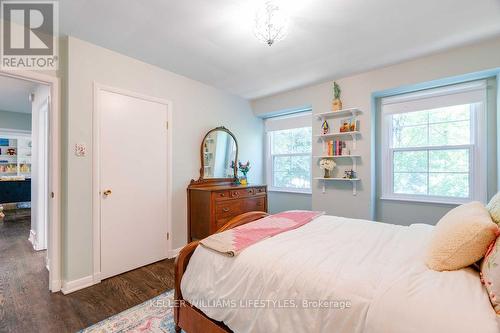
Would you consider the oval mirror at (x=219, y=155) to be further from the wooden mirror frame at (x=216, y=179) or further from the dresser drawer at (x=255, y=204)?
the dresser drawer at (x=255, y=204)

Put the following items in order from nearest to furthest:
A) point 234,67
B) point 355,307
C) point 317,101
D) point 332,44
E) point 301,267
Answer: point 355,307, point 301,267, point 332,44, point 234,67, point 317,101

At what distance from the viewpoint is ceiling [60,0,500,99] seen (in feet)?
5.84

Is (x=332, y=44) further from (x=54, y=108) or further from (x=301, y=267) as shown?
(x=54, y=108)

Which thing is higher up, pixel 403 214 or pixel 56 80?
pixel 56 80

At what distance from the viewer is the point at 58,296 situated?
2.08m

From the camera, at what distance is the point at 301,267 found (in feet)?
3.74

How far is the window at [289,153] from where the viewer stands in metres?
3.97

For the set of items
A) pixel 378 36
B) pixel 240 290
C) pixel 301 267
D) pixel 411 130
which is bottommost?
pixel 240 290

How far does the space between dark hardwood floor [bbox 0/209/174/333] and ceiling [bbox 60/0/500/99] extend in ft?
7.85

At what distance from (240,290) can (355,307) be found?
56cm

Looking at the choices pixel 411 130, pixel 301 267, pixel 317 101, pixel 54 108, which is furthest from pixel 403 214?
pixel 54 108

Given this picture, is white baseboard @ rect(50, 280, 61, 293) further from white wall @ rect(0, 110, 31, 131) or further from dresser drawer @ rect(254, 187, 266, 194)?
white wall @ rect(0, 110, 31, 131)

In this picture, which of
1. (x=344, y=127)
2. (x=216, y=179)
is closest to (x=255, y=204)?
(x=216, y=179)

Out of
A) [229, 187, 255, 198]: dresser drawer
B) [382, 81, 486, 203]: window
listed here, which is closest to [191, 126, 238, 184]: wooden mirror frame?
[229, 187, 255, 198]: dresser drawer
